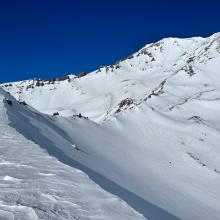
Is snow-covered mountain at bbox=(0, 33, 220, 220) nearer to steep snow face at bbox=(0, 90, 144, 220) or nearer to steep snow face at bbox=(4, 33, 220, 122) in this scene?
steep snow face at bbox=(0, 90, 144, 220)

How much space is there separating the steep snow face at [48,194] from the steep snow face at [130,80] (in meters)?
63.1

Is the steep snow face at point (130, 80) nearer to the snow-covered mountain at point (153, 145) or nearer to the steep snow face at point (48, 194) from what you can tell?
the snow-covered mountain at point (153, 145)

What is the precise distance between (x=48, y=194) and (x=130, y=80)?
114 meters

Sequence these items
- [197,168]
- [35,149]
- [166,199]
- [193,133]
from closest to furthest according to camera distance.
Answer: [35,149] < [166,199] < [197,168] < [193,133]

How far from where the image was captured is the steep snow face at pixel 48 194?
6211mm

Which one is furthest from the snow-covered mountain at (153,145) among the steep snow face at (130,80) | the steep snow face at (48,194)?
the steep snow face at (130,80)

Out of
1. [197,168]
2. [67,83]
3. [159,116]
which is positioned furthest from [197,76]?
[67,83]

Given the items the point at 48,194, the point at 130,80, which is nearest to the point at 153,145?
the point at 48,194

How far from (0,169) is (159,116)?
30841 millimetres

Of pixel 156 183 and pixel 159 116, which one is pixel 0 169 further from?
pixel 159 116

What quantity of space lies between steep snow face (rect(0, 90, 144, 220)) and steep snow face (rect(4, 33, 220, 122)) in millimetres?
63143

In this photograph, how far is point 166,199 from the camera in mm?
18125

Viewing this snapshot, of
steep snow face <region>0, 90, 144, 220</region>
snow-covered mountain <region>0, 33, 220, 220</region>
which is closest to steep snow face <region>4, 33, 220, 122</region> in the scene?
snow-covered mountain <region>0, 33, 220, 220</region>

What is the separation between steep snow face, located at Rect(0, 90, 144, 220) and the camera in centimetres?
621
